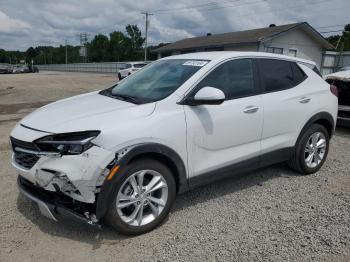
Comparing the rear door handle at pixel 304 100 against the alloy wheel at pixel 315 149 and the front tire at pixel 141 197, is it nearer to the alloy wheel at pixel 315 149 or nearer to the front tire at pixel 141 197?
the alloy wheel at pixel 315 149

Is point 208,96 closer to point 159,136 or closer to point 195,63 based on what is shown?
point 159,136

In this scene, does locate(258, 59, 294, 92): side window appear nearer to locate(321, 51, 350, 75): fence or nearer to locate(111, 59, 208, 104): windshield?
locate(111, 59, 208, 104): windshield

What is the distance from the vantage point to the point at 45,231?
124 inches

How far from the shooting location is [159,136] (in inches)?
116

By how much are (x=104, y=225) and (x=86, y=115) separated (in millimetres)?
1182

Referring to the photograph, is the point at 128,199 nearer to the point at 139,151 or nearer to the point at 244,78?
the point at 139,151

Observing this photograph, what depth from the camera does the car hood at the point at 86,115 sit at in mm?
2758

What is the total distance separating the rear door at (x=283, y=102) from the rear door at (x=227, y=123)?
6.9 inches

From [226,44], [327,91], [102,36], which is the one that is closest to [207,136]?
[327,91]

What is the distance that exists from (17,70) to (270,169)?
52478 millimetres

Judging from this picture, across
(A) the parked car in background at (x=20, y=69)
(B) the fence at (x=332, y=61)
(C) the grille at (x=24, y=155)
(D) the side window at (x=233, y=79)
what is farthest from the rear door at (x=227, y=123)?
(A) the parked car in background at (x=20, y=69)

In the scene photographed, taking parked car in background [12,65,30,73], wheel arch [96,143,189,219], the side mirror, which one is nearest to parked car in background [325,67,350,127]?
the side mirror

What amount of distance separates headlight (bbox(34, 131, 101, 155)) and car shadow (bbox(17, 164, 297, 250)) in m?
0.84

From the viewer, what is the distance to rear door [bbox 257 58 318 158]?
390cm
